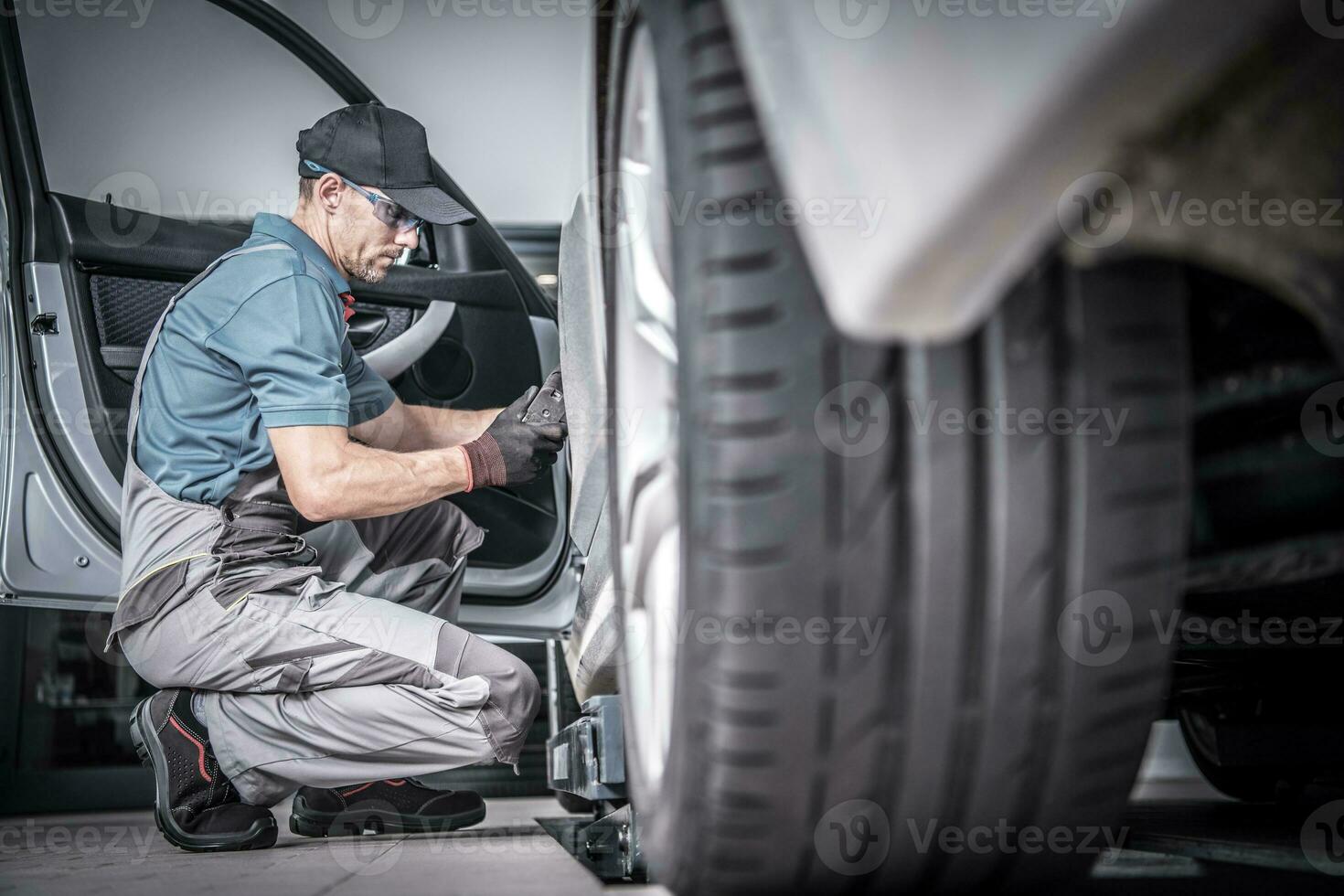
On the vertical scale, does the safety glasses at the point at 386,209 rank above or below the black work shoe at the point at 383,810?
above

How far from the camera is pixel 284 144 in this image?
7.26ft

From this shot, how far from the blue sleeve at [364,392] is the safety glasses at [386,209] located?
0.23m

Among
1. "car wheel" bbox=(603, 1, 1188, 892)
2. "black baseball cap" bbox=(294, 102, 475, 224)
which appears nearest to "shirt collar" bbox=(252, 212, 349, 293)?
"black baseball cap" bbox=(294, 102, 475, 224)

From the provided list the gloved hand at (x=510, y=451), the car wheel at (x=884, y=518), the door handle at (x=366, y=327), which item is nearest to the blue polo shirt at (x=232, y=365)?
the gloved hand at (x=510, y=451)

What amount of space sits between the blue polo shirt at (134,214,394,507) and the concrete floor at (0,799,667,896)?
0.55 meters

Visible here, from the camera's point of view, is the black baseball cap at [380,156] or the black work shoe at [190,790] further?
the black baseball cap at [380,156]

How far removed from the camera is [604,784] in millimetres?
1079

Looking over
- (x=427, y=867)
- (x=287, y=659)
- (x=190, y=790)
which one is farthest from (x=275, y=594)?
(x=427, y=867)

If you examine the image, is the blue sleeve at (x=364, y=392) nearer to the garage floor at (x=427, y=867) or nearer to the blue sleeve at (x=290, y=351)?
the blue sleeve at (x=290, y=351)

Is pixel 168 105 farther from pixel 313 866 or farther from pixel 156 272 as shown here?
pixel 313 866

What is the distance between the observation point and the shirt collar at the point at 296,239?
66.9 inches

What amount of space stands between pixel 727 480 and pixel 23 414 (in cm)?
171

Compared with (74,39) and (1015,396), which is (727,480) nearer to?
(1015,396)

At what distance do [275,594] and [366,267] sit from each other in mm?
609
